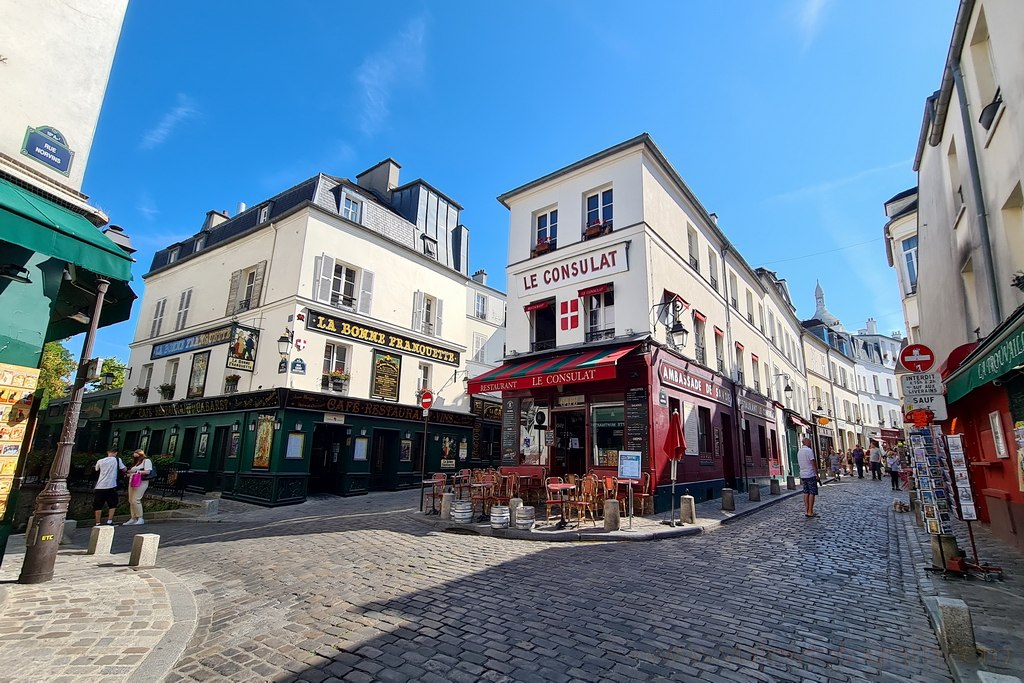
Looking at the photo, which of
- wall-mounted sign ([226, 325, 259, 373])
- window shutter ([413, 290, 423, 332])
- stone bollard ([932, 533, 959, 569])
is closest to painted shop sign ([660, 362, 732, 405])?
stone bollard ([932, 533, 959, 569])

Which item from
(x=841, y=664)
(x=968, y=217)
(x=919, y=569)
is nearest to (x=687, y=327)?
(x=968, y=217)

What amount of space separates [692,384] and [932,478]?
8.35 meters

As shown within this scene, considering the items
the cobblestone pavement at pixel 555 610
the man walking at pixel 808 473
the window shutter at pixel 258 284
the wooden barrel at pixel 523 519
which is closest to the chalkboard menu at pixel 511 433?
the wooden barrel at pixel 523 519

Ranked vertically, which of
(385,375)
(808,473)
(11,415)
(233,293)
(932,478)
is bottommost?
(808,473)

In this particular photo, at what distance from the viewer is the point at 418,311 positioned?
786 inches

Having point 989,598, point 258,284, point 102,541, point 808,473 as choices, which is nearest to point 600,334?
point 808,473

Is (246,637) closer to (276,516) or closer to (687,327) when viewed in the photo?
(276,516)

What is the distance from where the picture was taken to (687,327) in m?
14.4

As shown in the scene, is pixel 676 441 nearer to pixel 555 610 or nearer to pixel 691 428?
pixel 691 428

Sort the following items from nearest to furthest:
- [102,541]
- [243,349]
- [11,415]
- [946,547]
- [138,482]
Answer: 1. [11,415]
2. [946,547]
3. [102,541]
4. [138,482]
5. [243,349]

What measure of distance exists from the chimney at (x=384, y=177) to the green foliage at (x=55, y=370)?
20.4 meters

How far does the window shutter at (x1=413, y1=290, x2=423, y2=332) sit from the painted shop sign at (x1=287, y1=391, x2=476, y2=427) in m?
3.31

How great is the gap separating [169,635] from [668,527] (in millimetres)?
7933

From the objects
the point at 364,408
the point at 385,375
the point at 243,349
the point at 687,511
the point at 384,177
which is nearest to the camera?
the point at 687,511
